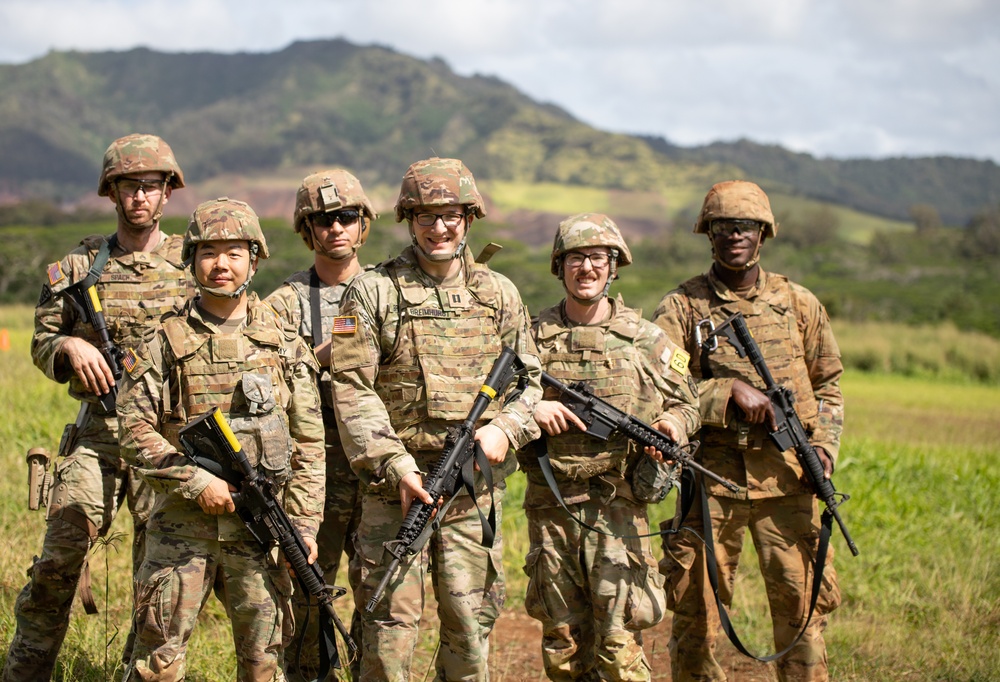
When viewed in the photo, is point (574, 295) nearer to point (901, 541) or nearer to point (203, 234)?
point (203, 234)

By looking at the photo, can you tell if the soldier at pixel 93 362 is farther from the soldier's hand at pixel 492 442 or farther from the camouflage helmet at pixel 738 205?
the camouflage helmet at pixel 738 205

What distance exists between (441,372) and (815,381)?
7.38ft

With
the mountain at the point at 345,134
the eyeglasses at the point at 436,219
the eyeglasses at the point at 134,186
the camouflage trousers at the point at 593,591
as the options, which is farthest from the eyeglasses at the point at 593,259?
the mountain at the point at 345,134

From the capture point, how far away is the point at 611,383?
15.2 feet

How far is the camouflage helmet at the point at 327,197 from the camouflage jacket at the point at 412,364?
2.68 ft

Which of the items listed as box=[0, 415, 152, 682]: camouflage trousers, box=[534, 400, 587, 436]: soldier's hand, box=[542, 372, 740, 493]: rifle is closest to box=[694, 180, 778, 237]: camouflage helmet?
box=[542, 372, 740, 493]: rifle

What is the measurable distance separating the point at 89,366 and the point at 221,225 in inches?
45.3

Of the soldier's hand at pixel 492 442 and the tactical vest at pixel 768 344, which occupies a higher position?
the tactical vest at pixel 768 344

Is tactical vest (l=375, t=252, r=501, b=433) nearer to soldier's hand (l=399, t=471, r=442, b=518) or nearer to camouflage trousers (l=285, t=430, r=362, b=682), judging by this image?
soldier's hand (l=399, t=471, r=442, b=518)

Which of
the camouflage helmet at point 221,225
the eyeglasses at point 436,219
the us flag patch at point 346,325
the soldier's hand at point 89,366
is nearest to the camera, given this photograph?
the camouflage helmet at point 221,225

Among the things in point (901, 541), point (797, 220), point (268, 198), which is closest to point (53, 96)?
point (268, 198)

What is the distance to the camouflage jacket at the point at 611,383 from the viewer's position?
4.59 m

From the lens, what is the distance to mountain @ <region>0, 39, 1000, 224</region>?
109938mm

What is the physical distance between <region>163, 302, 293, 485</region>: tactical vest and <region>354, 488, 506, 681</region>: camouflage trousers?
0.47 metres
